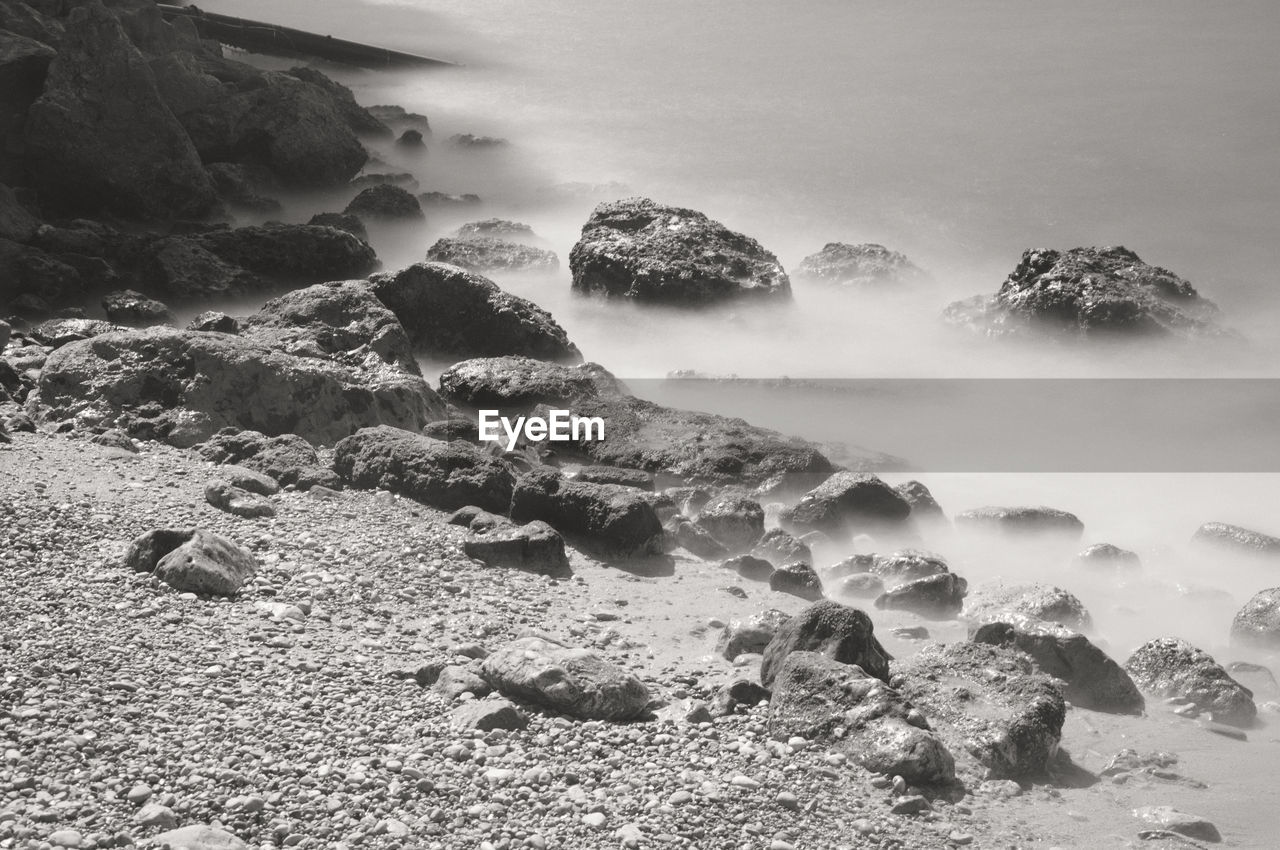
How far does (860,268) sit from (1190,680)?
7.30m

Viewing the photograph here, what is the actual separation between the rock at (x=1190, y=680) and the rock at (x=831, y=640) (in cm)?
108

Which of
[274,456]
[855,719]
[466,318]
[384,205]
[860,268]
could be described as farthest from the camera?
[384,205]

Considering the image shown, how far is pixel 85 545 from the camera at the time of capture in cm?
515

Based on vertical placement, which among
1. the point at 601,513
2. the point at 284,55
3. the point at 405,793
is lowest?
the point at 405,793

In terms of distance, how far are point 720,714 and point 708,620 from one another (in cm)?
95

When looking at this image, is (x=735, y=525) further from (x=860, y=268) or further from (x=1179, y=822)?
(x=860, y=268)

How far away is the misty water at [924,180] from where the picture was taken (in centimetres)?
819

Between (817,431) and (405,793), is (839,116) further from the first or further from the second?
(405,793)

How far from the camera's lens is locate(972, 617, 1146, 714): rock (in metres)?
4.90

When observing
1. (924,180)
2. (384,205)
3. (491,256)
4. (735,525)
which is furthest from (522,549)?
(924,180)

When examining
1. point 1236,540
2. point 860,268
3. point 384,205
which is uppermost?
point 860,268

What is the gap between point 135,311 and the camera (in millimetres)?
9062

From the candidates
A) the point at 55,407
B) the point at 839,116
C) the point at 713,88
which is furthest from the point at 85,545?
the point at 713,88

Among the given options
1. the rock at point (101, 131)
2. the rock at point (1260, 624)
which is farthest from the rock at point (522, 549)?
the rock at point (101, 131)
